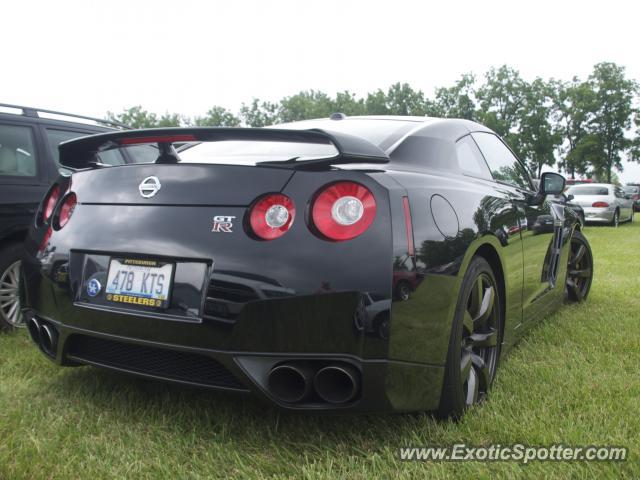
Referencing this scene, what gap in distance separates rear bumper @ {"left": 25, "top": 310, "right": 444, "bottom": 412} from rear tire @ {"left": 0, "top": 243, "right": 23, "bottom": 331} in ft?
5.65

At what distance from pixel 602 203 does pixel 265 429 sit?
1742 centimetres

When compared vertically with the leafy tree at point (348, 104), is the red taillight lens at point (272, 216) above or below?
below

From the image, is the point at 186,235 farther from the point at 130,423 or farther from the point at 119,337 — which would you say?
the point at 130,423

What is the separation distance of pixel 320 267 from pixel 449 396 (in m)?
0.78

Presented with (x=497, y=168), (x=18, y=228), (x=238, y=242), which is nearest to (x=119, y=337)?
(x=238, y=242)

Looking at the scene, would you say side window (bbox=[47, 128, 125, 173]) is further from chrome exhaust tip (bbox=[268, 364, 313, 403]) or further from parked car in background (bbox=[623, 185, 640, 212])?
parked car in background (bbox=[623, 185, 640, 212])

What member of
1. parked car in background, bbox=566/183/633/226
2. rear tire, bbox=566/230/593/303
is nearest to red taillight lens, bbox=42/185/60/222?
rear tire, bbox=566/230/593/303

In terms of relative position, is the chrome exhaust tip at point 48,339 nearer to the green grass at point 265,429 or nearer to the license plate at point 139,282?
the green grass at point 265,429

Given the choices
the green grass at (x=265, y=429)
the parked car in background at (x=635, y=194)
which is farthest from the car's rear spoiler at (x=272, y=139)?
the parked car in background at (x=635, y=194)

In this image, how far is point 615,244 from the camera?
11.0 metres

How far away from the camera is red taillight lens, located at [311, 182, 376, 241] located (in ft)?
6.09

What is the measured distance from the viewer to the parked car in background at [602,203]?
17.1 meters

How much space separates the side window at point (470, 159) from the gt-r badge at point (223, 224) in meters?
1.27

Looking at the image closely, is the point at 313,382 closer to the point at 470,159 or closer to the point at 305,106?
the point at 470,159
